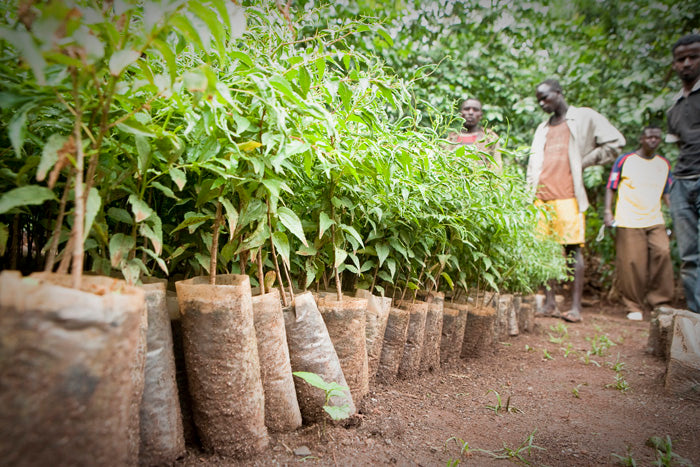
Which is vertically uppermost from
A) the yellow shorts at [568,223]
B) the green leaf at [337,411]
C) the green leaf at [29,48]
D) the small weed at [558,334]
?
the yellow shorts at [568,223]

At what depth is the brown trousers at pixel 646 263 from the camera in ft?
17.4

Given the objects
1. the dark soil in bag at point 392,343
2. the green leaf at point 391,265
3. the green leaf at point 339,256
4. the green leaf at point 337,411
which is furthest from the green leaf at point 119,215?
the dark soil in bag at point 392,343

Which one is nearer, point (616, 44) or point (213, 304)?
point (213, 304)

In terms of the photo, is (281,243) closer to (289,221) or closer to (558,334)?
(289,221)

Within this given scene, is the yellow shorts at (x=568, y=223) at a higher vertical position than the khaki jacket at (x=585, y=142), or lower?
lower

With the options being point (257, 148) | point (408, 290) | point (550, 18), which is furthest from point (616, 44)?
point (257, 148)

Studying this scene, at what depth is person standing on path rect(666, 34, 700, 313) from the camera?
11.6 feet

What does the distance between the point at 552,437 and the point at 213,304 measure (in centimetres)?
138

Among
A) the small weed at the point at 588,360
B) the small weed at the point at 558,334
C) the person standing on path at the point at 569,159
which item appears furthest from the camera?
the person standing on path at the point at 569,159

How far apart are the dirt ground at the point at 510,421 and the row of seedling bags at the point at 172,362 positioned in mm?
101

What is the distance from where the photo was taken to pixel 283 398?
1.37 meters

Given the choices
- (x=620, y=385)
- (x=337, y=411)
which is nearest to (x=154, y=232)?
(x=337, y=411)

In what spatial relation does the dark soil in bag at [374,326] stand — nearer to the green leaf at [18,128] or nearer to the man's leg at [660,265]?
the green leaf at [18,128]

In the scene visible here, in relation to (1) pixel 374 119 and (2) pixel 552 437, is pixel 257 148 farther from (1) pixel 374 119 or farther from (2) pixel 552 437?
(2) pixel 552 437
